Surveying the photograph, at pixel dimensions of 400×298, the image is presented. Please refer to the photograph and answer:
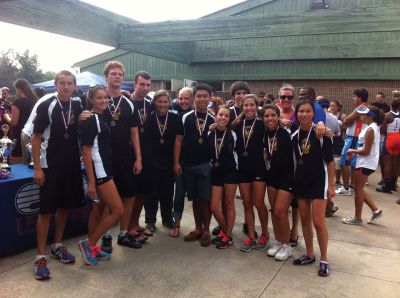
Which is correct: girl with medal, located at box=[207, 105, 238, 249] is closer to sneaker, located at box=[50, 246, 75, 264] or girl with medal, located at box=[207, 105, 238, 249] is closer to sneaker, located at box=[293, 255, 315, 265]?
sneaker, located at box=[293, 255, 315, 265]

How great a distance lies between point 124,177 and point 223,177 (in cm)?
116

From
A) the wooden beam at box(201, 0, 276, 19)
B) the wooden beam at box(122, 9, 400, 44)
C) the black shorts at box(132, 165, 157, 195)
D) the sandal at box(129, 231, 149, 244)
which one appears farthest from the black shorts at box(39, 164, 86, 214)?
the wooden beam at box(201, 0, 276, 19)

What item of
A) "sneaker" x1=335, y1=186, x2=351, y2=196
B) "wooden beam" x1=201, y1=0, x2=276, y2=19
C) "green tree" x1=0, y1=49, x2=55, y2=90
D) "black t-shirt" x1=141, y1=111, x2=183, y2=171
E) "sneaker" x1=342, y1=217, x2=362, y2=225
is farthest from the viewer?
"green tree" x1=0, y1=49, x2=55, y2=90

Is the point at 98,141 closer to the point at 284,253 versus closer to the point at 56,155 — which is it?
the point at 56,155

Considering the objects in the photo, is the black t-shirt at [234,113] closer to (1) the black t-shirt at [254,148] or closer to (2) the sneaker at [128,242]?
(1) the black t-shirt at [254,148]

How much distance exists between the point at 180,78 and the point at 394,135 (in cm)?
958

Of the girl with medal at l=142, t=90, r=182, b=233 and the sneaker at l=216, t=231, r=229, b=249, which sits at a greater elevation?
the girl with medal at l=142, t=90, r=182, b=233

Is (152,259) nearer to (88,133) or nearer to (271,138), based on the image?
(88,133)

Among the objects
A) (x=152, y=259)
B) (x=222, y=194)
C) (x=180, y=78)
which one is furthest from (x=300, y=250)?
(x=180, y=78)

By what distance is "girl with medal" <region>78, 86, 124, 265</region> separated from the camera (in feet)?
11.6

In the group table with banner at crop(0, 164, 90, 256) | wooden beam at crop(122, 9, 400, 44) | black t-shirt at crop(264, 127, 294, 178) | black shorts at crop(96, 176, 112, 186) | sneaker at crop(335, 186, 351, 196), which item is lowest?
sneaker at crop(335, 186, 351, 196)

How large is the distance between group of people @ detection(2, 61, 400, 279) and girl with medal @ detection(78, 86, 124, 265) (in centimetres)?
1

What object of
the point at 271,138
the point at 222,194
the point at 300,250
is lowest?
the point at 300,250

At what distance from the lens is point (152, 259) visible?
3924 millimetres
